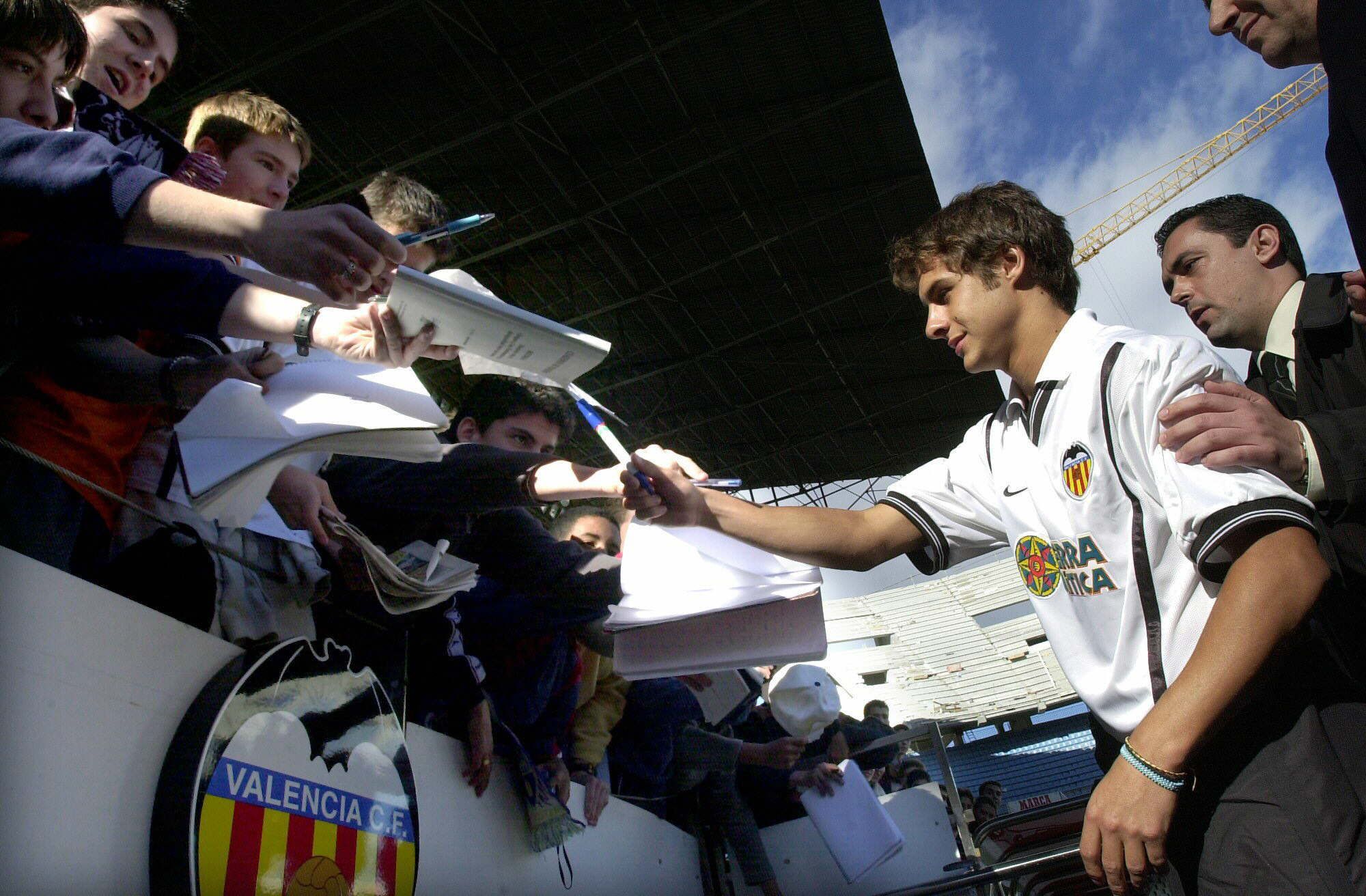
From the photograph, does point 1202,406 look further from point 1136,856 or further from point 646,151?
point 646,151

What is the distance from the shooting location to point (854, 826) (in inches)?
159

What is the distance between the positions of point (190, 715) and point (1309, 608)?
1456 millimetres

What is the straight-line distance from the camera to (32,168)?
3.39 ft

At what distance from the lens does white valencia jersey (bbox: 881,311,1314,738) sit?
3.84ft

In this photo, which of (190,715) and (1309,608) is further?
(190,715)

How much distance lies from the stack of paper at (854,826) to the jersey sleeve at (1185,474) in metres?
3.14

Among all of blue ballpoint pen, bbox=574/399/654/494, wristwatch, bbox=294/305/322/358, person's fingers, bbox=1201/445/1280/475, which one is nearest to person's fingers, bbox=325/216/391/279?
wristwatch, bbox=294/305/322/358

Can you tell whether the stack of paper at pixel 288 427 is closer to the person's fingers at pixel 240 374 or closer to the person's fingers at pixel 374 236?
the person's fingers at pixel 240 374

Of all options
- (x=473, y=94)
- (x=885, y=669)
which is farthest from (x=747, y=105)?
(x=885, y=669)

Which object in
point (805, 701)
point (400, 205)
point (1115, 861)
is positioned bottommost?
point (1115, 861)

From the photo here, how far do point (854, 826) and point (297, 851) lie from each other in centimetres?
321

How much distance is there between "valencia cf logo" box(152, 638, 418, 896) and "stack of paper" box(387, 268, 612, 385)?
561 mm

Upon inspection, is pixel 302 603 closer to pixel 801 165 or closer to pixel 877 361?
pixel 801 165

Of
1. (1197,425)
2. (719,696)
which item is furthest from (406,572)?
(719,696)
